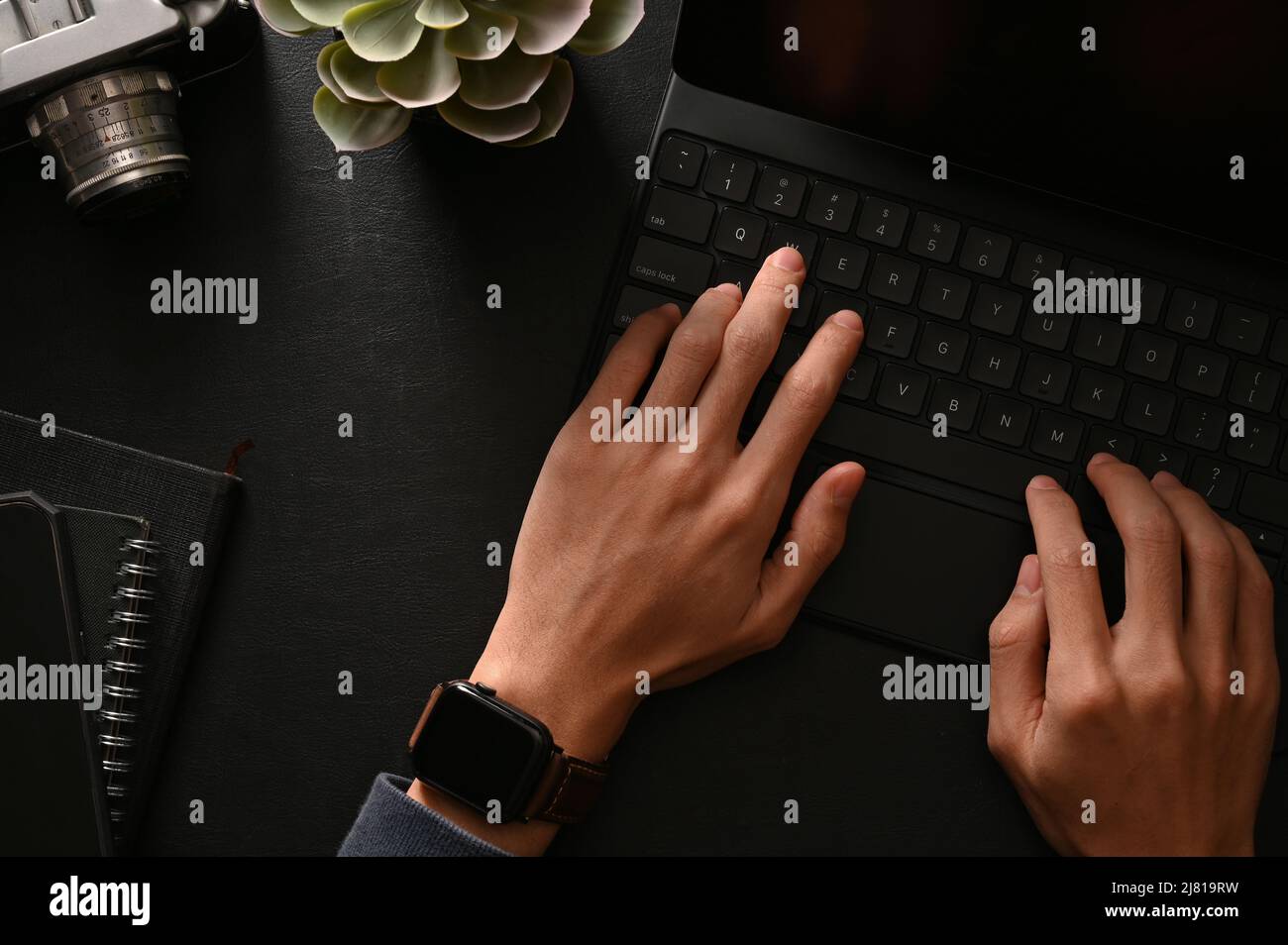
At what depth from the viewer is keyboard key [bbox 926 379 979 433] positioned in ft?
2.21

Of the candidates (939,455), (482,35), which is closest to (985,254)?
(939,455)

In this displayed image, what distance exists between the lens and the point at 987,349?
0.67 meters

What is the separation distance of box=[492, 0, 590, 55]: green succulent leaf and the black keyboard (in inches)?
5.1

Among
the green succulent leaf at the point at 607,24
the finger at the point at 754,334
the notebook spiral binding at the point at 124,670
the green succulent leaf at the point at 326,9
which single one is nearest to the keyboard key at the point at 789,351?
the finger at the point at 754,334

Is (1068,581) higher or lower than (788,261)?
lower

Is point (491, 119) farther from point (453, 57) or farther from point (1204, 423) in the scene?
point (1204, 423)

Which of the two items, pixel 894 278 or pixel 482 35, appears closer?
pixel 482 35

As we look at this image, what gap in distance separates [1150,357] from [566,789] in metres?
0.47

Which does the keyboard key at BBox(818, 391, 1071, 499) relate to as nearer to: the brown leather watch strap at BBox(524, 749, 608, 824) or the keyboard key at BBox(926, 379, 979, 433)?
the keyboard key at BBox(926, 379, 979, 433)

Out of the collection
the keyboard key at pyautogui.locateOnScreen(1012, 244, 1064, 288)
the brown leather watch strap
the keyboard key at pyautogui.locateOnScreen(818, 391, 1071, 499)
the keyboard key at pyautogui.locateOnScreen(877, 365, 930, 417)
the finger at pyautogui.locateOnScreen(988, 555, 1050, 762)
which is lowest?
the brown leather watch strap

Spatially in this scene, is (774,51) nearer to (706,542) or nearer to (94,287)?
(706,542)

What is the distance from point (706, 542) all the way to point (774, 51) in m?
0.31

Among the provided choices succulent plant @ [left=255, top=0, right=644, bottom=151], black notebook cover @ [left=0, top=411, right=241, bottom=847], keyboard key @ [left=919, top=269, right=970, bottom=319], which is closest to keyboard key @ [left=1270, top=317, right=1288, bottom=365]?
keyboard key @ [left=919, top=269, right=970, bottom=319]

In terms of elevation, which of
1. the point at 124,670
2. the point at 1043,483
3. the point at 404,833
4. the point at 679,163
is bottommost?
the point at 404,833
